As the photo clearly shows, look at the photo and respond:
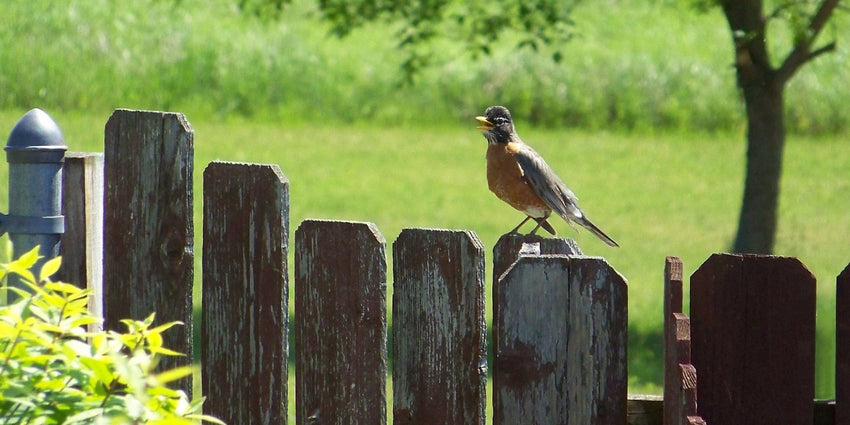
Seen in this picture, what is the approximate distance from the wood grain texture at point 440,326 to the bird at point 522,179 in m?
2.56

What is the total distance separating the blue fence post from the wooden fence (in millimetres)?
129

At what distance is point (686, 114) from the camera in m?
19.8

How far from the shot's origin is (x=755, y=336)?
2.59 metres

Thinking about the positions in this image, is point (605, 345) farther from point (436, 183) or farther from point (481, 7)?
point (436, 183)

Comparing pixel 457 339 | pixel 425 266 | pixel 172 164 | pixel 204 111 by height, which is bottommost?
pixel 457 339

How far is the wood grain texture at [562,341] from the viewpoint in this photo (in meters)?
2.52

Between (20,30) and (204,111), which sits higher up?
(20,30)

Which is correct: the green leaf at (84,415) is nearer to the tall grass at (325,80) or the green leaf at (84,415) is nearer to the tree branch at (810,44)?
the tree branch at (810,44)

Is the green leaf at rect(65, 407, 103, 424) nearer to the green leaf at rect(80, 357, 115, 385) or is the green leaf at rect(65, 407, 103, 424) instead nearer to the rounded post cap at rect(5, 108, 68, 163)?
the green leaf at rect(80, 357, 115, 385)

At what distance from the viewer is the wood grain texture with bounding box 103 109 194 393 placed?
2.89 m

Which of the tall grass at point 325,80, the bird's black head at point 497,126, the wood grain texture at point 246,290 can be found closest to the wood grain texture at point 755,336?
the wood grain texture at point 246,290

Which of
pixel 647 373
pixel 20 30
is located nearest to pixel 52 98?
pixel 20 30

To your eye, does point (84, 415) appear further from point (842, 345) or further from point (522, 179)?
point (522, 179)

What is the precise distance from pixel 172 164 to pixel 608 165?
1381cm
